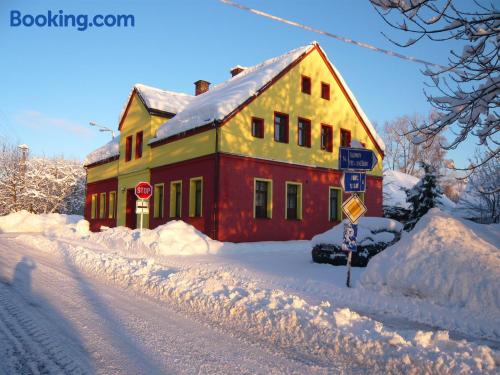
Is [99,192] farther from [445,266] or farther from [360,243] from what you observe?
[445,266]

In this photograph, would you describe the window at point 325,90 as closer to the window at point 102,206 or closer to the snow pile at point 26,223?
the window at point 102,206

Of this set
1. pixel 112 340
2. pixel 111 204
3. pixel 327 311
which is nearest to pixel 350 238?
pixel 327 311

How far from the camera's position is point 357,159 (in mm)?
9797

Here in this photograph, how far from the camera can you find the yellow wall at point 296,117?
19828 millimetres

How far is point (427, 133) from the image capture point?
23.5 feet

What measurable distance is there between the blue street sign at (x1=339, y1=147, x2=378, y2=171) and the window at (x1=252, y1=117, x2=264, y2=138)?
11118 millimetres

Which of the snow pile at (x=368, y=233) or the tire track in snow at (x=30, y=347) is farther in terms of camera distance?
the snow pile at (x=368, y=233)

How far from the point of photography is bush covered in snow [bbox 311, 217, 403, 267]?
42.3ft

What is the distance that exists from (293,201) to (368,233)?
28.5 feet

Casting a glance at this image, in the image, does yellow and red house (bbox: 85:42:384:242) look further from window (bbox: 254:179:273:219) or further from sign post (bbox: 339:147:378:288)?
sign post (bbox: 339:147:378:288)

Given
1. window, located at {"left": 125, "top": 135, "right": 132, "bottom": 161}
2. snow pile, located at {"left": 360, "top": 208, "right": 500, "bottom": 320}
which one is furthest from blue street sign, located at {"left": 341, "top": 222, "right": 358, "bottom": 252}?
window, located at {"left": 125, "top": 135, "right": 132, "bottom": 161}

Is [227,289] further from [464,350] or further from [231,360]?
[464,350]

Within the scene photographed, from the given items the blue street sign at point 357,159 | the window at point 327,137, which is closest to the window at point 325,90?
the window at point 327,137

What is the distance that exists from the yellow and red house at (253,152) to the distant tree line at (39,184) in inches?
906
